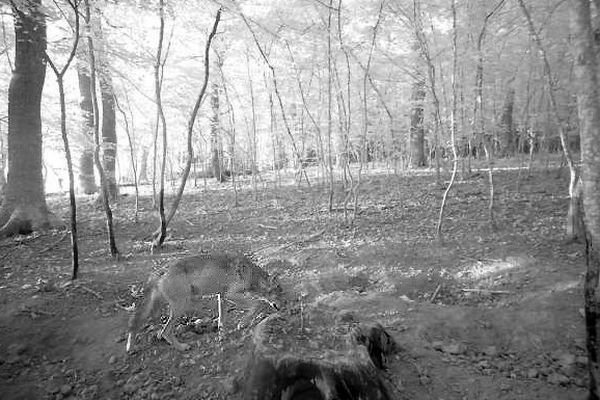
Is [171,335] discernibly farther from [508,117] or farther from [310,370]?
[508,117]

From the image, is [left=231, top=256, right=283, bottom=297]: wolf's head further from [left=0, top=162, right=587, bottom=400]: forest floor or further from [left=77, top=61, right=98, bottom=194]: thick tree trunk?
[left=77, top=61, right=98, bottom=194]: thick tree trunk

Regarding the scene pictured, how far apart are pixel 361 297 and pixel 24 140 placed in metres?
8.34

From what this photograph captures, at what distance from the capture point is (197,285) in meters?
3.92

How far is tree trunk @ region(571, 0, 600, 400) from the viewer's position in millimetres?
3334

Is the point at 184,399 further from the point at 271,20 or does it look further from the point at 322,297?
the point at 271,20

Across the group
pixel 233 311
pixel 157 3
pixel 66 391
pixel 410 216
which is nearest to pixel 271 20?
pixel 157 3

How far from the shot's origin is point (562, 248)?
661 cm

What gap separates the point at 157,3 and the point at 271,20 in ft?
14.4

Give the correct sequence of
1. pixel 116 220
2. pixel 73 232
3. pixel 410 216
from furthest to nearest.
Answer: pixel 116 220 < pixel 410 216 < pixel 73 232

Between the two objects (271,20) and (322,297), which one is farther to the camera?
(271,20)

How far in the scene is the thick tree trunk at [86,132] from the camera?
12844 millimetres

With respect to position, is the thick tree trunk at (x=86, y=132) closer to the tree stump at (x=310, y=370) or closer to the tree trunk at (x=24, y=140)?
the tree trunk at (x=24, y=140)

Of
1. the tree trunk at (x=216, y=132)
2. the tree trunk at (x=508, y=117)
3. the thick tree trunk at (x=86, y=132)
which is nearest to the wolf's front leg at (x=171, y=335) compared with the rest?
the thick tree trunk at (x=86, y=132)

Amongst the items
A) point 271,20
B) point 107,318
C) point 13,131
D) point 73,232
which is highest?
point 271,20
